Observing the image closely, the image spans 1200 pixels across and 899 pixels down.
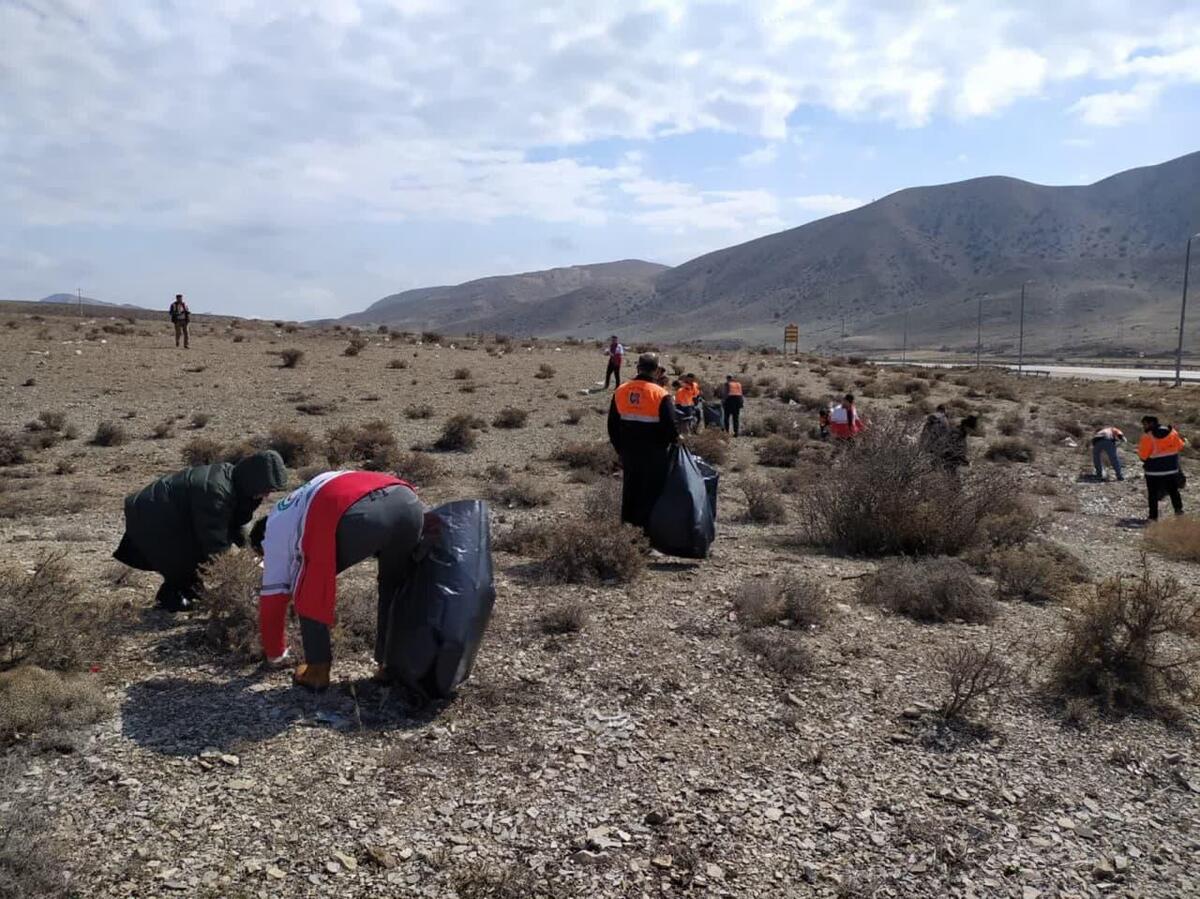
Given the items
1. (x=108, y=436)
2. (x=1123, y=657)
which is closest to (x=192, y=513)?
(x=1123, y=657)

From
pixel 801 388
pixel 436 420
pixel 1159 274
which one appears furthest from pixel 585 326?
pixel 436 420

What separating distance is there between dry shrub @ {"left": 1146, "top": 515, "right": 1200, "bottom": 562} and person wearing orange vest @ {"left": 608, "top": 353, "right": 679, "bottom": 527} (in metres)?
6.32

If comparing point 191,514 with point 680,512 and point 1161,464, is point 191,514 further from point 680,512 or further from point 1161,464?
point 1161,464

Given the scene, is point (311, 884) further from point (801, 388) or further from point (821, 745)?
point (801, 388)

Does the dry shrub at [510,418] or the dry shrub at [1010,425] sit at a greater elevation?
the dry shrub at [510,418]

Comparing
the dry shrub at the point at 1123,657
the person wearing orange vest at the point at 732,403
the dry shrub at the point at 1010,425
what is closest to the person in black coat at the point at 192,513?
the dry shrub at the point at 1123,657

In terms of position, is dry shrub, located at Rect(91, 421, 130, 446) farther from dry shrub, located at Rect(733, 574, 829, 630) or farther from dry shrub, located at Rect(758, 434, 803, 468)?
dry shrub, located at Rect(733, 574, 829, 630)

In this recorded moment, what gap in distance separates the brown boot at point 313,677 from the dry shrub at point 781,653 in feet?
8.14

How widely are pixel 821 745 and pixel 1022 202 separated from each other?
533ft

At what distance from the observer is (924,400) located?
2778 cm

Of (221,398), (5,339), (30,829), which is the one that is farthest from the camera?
(5,339)

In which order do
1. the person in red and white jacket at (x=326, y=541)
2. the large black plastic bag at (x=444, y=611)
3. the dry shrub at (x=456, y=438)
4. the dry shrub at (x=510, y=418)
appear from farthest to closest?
1. the dry shrub at (x=510, y=418)
2. the dry shrub at (x=456, y=438)
3. the large black plastic bag at (x=444, y=611)
4. the person in red and white jacket at (x=326, y=541)

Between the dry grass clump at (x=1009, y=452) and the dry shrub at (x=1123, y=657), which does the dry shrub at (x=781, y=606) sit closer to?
the dry shrub at (x=1123, y=657)

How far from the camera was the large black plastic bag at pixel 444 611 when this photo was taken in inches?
187
